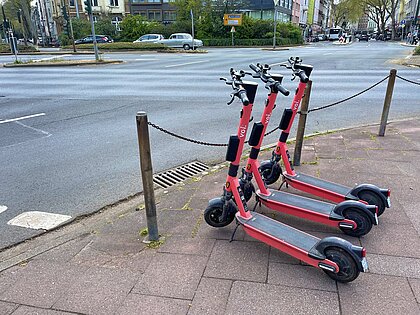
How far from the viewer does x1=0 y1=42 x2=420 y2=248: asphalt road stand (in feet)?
14.6

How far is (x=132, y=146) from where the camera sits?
6215 millimetres

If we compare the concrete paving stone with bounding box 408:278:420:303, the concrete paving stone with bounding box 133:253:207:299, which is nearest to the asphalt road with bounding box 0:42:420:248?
the concrete paving stone with bounding box 133:253:207:299

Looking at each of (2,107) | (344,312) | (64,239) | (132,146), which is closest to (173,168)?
(132,146)

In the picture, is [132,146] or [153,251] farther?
[132,146]

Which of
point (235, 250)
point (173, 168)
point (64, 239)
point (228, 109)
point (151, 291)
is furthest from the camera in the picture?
point (228, 109)

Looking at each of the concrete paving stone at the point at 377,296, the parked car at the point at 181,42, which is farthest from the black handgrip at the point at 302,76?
the parked car at the point at 181,42

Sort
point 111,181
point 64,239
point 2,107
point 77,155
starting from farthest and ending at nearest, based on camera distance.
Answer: point 2,107 < point 77,155 < point 111,181 < point 64,239

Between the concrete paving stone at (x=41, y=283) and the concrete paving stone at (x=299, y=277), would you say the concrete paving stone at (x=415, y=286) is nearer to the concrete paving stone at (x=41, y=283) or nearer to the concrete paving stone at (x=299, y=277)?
the concrete paving stone at (x=299, y=277)

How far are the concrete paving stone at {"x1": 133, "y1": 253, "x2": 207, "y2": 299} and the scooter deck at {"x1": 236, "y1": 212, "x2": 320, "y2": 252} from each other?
0.50 meters

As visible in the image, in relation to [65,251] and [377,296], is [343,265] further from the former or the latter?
Answer: [65,251]

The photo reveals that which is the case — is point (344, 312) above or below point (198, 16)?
below

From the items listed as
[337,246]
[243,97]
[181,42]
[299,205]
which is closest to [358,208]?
[299,205]

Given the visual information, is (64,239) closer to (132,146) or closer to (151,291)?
(151,291)

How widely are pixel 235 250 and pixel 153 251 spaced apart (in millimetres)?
695
